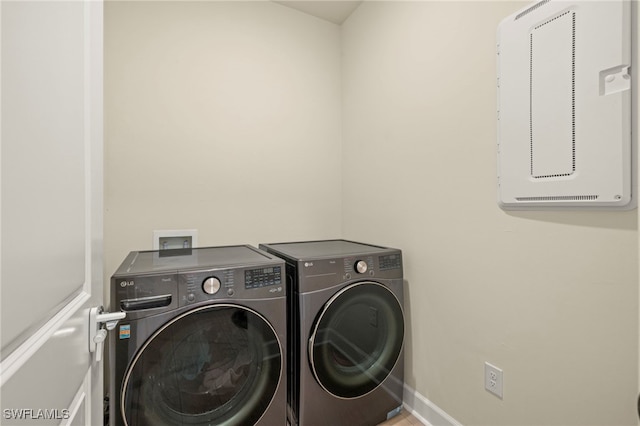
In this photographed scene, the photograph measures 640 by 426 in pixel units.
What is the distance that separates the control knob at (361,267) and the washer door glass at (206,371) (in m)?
0.50

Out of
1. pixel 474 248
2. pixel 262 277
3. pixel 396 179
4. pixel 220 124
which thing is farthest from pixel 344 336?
pixel 220 124

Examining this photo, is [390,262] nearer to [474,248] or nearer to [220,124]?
[474,248]

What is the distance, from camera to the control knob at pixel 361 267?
1464 millimetres

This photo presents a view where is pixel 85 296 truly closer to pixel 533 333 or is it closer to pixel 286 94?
pixel 533 333

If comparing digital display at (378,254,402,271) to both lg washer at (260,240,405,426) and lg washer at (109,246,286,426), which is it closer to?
Result: lg washer at (260,240,405,426)

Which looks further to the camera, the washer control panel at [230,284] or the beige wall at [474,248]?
the washer control panel at [230,284]

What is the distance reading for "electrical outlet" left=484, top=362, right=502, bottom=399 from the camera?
1219mm

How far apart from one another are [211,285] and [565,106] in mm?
1415

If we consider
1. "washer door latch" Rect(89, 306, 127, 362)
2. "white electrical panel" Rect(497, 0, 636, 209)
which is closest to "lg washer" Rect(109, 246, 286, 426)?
"washer door latch" Rect(89, 306, 127, 362)

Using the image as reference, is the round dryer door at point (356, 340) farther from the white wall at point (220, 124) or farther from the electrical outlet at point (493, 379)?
the white wall at point (220, 124)

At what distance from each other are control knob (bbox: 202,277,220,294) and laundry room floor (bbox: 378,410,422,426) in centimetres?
116

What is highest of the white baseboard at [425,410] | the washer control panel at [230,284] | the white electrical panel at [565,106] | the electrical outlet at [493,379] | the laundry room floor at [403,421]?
the white electrical panel at [565,106]

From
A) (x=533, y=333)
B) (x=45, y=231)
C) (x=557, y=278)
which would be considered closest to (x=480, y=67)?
(x=557, y=278)

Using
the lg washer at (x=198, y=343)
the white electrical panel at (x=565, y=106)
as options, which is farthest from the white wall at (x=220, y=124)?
the white electrical panel at (x=565, y=106)
